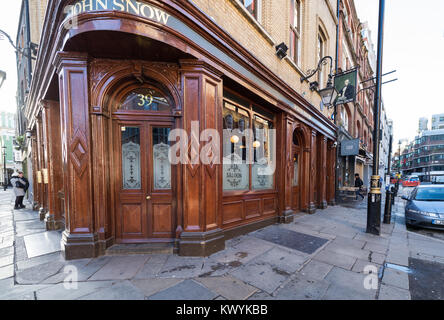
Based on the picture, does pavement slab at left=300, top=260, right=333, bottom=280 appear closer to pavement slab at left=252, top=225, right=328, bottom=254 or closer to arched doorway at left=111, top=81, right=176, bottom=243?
pavement slab at left=252, top=225, right=328, bottom=254

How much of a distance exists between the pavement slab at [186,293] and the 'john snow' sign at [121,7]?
4.29 meters

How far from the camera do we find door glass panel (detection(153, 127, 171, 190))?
4.20 m

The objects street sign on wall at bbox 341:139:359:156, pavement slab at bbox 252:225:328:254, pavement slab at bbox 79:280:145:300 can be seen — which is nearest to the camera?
pavement slab at bbox 79:280:145:300

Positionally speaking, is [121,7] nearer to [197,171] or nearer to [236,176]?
[197,171]

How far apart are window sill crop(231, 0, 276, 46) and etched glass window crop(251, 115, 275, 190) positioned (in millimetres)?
2353

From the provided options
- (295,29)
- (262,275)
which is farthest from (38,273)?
(295,29)

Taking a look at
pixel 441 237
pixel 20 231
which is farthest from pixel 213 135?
pixel 441 237

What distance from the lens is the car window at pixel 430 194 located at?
645 cm

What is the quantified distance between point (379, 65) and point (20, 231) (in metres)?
11.8

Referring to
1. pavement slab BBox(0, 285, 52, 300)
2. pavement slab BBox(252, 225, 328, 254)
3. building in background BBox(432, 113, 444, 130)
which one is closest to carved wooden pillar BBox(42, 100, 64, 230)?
pavement slab BBox(0, 285, 52, 300)

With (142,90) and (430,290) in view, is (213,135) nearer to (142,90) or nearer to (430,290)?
(142,90)

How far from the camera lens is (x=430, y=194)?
6.66m

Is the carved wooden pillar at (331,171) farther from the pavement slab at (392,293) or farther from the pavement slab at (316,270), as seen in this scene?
the pavement slab at (392,293)
